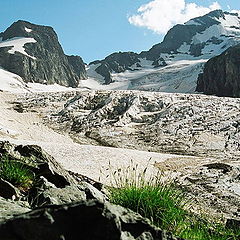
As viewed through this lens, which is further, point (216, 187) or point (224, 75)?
point (224, 75)

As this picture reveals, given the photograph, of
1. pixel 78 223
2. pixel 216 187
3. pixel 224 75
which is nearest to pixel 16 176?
pixel 78 223

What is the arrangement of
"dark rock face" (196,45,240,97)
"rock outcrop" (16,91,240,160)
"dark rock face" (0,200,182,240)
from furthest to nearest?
"dark rock face" (196,45,240,97) → "rock outcrop" (16,91,240,160) → "dark rock face" (0,200,182,240)

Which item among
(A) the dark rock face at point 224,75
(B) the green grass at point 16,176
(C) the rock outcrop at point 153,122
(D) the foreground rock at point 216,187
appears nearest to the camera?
(B) the green grass at point 16,176

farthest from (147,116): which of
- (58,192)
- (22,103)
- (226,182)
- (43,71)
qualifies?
(43,71)

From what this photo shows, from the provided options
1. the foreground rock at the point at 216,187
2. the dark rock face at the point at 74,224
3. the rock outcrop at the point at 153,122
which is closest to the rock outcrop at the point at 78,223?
the dark rock face at the point at 74,224

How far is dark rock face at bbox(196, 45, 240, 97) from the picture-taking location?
13875 cm

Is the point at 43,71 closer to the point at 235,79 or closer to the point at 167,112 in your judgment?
the point at 235,79

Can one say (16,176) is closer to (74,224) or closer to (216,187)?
(74,224)

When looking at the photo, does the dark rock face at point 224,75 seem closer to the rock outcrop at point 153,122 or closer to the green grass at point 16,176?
the rock outcrop at point 153,122

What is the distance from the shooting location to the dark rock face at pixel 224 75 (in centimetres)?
13875

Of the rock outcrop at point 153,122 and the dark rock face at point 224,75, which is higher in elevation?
the dark rock face at point 224,75

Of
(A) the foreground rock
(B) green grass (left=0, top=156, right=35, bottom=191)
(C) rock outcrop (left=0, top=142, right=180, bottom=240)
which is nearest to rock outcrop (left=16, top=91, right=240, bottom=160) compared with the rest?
(A) the foreground rock

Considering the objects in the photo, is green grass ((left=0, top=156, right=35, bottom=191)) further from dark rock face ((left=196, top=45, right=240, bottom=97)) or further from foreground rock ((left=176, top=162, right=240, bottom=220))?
dark rock face ((left=196, top=45, right=240, bottom=97))

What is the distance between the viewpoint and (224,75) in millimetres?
144250
